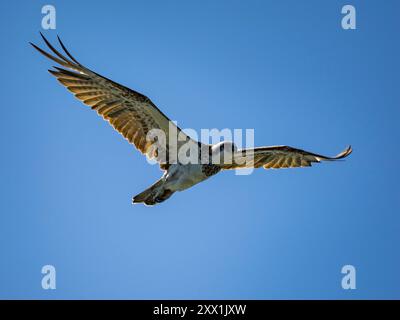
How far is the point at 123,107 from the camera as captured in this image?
46.5ft

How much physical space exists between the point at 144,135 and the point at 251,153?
220 centimetres

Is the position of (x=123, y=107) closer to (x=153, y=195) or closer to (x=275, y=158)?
(x=153, y=195)

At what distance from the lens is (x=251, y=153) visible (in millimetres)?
14633

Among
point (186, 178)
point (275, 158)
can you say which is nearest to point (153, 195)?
point (186, 178)

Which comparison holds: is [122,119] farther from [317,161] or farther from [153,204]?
[317,161]

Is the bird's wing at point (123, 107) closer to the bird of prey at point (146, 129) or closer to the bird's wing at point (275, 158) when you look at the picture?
the bird of prey at point (146, 129)

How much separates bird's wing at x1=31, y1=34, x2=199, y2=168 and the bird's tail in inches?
24.8

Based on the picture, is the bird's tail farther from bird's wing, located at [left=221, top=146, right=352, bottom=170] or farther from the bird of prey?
bird's wing, located at [left=221, top=146, right=352, bottom=170]

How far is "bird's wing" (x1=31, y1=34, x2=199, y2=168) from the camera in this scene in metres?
13.9

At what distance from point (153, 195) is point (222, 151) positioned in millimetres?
1586
